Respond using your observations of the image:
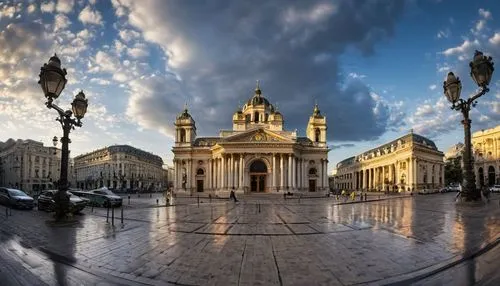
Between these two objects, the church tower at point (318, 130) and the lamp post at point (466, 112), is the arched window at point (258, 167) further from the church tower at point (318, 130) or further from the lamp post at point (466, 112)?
the lamp post at point (466, 112)

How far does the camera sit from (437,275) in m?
6.73

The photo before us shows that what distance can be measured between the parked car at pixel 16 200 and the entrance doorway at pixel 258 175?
148 ft

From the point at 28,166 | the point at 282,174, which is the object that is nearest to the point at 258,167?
the point at 282,174

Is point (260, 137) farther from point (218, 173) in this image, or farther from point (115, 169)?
point (115, 169)

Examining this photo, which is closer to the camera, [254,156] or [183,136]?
[254,156]

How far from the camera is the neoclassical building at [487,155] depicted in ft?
292

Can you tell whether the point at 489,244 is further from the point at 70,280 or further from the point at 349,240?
the point at 70,280

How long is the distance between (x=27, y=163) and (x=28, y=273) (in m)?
121

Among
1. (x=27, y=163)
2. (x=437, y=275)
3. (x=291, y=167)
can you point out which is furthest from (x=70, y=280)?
(x=27, y=163)

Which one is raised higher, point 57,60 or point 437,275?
point 57,60

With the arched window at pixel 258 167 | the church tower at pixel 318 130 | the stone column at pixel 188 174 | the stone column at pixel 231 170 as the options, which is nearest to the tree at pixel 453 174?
the church tower at pixel 318 130

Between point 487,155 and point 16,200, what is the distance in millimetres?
108514

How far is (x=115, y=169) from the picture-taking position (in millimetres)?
133000

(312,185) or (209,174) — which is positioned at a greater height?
(209,174)
